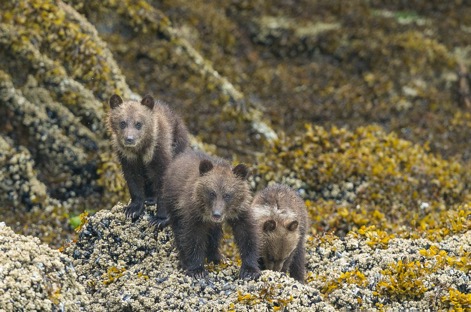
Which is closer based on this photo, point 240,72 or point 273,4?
point 240,72

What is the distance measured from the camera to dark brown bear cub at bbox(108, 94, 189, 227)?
10.5 meters

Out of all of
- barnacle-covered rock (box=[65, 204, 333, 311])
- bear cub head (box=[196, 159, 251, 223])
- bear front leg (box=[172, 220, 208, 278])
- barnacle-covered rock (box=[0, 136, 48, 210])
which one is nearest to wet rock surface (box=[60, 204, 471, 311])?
barnacle-covered rock (box=[65, 204, 333, 311])

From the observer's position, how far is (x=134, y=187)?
10508mm

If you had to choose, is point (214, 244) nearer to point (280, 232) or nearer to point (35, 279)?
point (280, 232)

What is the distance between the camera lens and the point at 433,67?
18.3 m

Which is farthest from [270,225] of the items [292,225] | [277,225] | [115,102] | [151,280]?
[115,102]

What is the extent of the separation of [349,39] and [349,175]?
17.9ft

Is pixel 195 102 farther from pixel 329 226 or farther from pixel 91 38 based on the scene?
pixel 329 226

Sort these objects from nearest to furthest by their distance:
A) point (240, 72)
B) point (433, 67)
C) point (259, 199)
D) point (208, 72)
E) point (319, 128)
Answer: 1. point (259, 199)
2. point (319, 128)
3. point (208, 72)
4. point (240, 72)
5. point (433, 67)

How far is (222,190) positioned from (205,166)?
0.32 metres

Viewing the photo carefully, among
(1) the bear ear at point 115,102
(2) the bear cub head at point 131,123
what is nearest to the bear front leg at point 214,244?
(2) the bear cub head at point 131,123

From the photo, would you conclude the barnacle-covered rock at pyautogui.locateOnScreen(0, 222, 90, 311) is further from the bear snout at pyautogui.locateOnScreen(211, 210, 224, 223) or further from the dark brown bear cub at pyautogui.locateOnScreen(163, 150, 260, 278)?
the bear snout at pyautogui.locateOnScreen(211, 210, 224, 223)

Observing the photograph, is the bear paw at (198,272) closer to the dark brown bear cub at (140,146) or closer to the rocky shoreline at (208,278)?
the rocky shoreline at (208,278)

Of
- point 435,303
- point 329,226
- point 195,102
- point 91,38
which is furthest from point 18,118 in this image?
point 435,303
